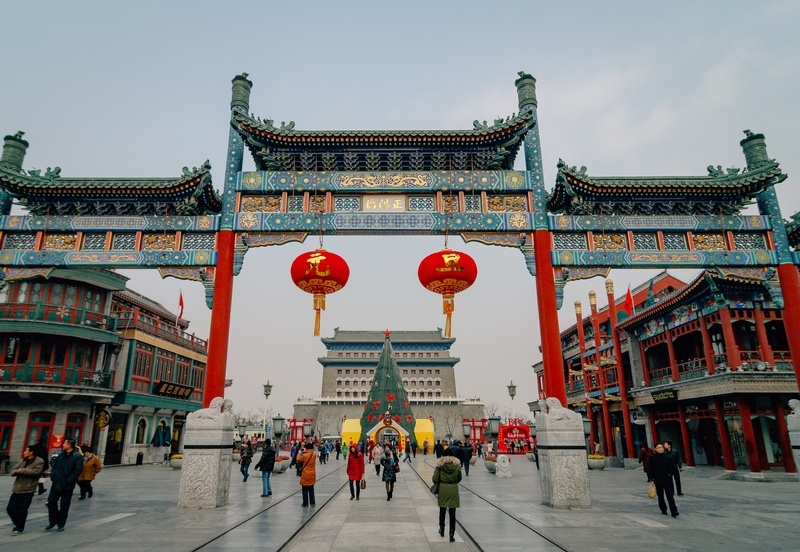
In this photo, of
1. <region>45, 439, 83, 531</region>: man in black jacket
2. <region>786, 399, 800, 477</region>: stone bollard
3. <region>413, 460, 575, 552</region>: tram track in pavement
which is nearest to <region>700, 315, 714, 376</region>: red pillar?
<region>786, 399, 800, 477</region>: stone bollard

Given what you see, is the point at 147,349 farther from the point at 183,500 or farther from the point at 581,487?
the point at 581,487

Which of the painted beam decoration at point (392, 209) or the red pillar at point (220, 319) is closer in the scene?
the red pillar at point (220, 319)

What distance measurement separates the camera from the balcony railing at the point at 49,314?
21.6m

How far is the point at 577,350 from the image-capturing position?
119ft

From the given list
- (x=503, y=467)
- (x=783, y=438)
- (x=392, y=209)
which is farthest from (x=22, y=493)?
(x=783, y=438)

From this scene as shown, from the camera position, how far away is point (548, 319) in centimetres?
1198

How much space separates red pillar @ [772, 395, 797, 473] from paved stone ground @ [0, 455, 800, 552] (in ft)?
17.1

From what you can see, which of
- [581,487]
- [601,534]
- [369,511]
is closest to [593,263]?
[581,487]

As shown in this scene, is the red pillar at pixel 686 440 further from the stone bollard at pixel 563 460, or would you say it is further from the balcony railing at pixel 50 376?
the balcony railing at pixel 50 376

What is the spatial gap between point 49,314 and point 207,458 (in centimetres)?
1668

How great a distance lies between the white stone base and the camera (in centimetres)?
1009

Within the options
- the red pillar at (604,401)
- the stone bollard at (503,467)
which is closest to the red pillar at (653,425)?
the red pillar at (604,401)

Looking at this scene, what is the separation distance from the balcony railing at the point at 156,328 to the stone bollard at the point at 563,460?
22.9 metres

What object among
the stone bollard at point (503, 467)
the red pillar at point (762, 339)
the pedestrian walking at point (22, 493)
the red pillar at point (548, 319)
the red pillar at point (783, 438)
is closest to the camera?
the pedestrian walking at point (22, 493)
